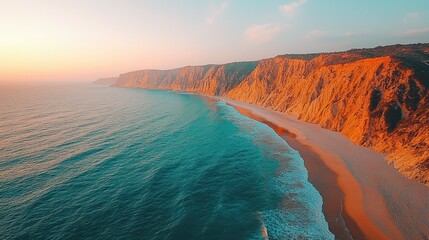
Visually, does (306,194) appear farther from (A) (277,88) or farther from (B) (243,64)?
(B) (243,64)

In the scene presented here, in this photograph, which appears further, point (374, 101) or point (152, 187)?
point (374, 101)

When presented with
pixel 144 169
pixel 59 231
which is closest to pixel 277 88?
pixel 144 169

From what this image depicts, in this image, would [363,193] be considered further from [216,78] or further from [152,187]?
[216,78]

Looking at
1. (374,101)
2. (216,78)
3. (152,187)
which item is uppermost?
(374,101)

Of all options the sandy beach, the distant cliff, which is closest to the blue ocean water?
the sandy beach

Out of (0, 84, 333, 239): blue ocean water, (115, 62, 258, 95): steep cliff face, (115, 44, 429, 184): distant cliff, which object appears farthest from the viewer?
(115, 62, 258, 95): steep cliff face

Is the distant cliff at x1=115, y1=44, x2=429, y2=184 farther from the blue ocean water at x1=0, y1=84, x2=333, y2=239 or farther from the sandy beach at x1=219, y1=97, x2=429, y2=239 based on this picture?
the blue ocean water at x1=0, y1=84, x2=333, y2=239

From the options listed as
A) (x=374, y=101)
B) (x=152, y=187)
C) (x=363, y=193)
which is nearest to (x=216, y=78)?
(x=374, y=101)
